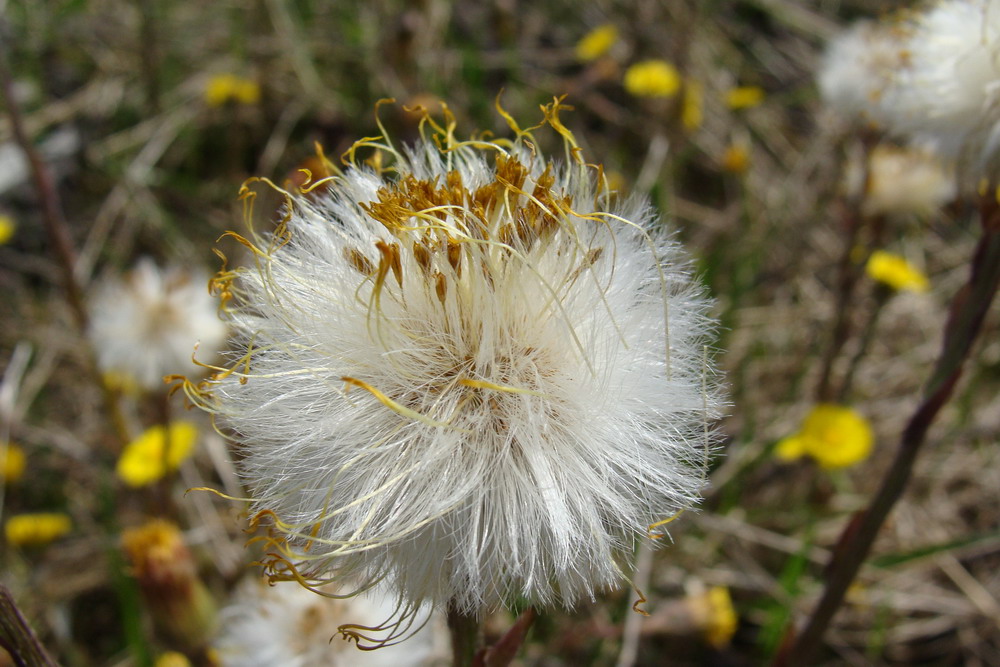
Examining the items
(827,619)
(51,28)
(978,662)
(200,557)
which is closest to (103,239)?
(51,28)

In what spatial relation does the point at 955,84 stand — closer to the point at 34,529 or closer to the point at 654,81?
the point at 654,81

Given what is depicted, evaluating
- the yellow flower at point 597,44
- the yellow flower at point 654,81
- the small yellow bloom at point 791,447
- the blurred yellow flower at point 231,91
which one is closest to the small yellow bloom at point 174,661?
the small yellow bloom at point 791,447

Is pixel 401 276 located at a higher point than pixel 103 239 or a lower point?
higher

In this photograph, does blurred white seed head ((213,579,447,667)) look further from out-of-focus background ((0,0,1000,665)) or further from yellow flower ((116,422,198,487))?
yellow flower ((116,422,198,487))

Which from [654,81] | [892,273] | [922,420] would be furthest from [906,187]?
[922,420]

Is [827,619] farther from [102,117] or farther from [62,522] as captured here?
[102,117]

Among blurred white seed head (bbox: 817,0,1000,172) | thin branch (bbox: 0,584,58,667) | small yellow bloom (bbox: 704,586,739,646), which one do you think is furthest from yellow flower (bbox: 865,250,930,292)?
thin branch (bbox: 0,584,58,667)

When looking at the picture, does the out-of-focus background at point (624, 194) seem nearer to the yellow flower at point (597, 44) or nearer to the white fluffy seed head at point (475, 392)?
the yellow flower at point (597, 44)
